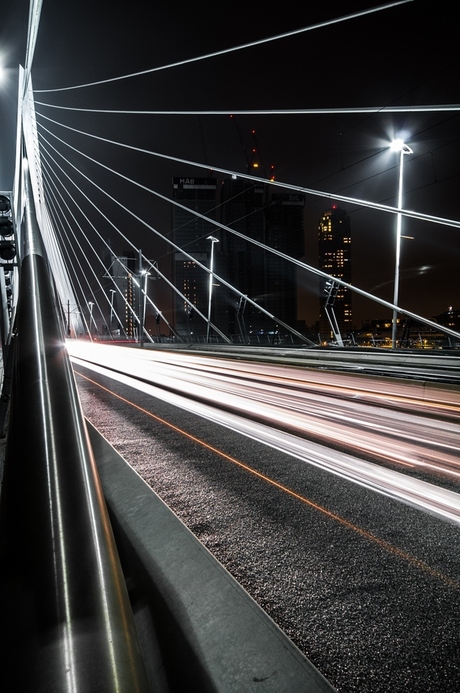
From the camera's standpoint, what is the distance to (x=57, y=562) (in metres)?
1.44

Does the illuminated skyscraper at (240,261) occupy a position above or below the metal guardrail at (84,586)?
above

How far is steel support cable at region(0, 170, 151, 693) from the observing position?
1185 millimetres

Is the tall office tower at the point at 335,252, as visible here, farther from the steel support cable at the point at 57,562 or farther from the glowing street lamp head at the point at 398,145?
the steel support cable at the point at 57,562

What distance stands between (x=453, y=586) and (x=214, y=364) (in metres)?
14.4

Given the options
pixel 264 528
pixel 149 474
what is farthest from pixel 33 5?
pixel 264 528

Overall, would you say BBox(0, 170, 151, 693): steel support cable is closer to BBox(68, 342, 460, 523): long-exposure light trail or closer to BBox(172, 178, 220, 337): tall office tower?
BBox(68, 342, 460, 523): long-exposure light trail

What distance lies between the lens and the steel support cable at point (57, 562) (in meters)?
1.18

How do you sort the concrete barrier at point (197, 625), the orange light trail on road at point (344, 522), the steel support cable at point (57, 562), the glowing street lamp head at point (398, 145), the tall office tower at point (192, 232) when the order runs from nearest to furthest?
the steel support cable at point (57, 562)
the concrete barrier at point (197, 625)
the orange light trail on road at point (344, 522)
the glowing street lamp head at point (398, 145)
the tall office tower at point (192, 232)

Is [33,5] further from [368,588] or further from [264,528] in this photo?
[368,588]

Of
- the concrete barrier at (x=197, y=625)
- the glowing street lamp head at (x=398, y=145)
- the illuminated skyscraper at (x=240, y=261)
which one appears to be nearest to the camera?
the concrete barrier at (x=197, y=625)

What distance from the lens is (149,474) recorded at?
505 cm

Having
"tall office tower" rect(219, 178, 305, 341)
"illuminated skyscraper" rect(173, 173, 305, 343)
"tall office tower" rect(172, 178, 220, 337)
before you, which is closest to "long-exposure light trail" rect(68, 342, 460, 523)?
"tall office tower" rect(219, 178, 305, 341)

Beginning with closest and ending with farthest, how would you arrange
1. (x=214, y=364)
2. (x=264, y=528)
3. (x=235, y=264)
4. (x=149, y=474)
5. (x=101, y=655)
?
(x=101, y=655) < (x=264, y=528) < (x=149, y=474) < (x=214, y=364) < (x=235, y=264)

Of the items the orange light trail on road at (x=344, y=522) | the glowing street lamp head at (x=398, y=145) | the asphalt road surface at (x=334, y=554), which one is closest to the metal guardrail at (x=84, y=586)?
the asphalt road surface at (x=334, y=554)
